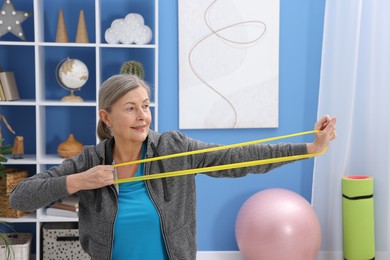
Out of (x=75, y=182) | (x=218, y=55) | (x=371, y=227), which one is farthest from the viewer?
(x=218, y=55)

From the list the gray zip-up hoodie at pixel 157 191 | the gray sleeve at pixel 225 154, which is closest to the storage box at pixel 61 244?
the gray zip-up hoodie at pixel 157 191

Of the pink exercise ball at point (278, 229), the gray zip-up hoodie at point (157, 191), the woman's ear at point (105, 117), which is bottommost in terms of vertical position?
the pink exercise ball at point (278, 229)

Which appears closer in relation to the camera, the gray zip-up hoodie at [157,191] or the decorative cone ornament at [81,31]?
the gray zip-up hoodie at [157,191]

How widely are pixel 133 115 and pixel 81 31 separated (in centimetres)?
213

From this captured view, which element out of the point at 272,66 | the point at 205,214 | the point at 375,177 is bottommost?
the point at 205,214

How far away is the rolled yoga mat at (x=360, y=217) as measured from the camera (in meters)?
3.73

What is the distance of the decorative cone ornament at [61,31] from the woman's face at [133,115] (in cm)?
208

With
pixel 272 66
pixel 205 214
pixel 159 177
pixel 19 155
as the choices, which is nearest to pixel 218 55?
pixel 272 66

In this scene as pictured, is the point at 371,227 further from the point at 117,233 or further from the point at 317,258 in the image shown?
the point at 117,233

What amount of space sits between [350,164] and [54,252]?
2.01m

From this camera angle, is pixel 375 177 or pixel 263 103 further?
pixel 263 103

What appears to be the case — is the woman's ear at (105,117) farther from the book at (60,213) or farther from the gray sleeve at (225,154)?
the book at (60,213)

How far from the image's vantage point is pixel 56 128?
4.09 m

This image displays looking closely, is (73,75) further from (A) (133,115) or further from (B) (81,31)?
(A) (133,115)
